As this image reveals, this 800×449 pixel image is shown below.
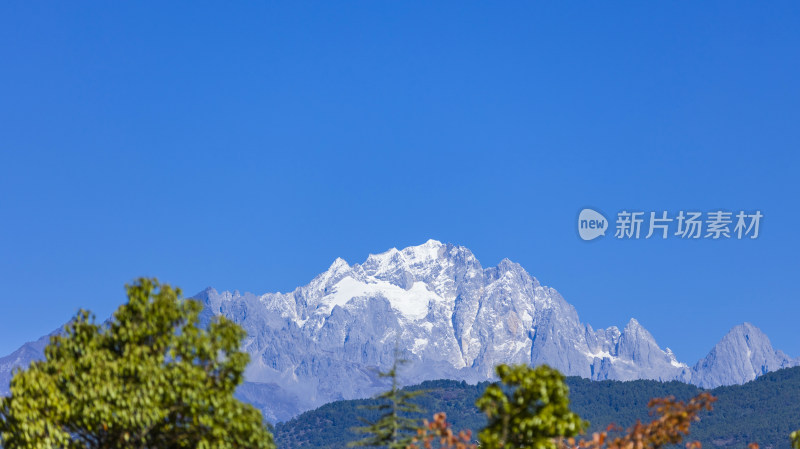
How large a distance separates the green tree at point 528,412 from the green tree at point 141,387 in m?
5.89

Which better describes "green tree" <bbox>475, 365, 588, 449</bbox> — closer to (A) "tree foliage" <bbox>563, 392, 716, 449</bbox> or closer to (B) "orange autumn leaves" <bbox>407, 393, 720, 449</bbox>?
(B) "orange autumn leaves" <bbox>407, 393, 720, 449</bbox>

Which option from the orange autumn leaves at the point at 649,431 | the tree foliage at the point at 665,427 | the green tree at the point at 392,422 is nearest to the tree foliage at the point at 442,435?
the orange autumn leaves at the point at 649,431

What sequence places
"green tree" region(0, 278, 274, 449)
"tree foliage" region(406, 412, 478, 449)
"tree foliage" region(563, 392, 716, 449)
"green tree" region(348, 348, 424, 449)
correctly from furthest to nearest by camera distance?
"green tree" region(348, 348, 424, 449) → "green tree" region(0, 278, 274, 449) → "tree foliage" region(563, 392, 716, 449) → "tree foliage" region(406, 412, 478, 449)

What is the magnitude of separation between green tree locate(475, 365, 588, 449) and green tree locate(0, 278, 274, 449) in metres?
5.89

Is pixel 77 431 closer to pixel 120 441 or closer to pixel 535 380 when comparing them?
pixel 120 441

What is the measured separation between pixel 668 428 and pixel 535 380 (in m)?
3.46

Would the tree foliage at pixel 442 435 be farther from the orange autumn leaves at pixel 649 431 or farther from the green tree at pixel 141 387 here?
the green tree at pixel 141 387

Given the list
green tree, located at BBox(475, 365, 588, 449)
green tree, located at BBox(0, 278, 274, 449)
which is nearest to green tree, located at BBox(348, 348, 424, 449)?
green tree, located at BBox(0, 278, 274, 449)

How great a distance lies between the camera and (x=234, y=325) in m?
24.8

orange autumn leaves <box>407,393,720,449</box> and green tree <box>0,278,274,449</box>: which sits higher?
green tree <box>0,278,274,449</box>

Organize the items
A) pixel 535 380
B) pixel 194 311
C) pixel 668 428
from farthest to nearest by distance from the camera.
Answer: pixel 194 311
pixel 668 428
pixel 535 380

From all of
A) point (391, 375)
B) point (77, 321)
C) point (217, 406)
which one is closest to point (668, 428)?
point (391, 375)

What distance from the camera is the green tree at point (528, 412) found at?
20.1 m

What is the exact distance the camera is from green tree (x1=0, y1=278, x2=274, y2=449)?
74.3ft
